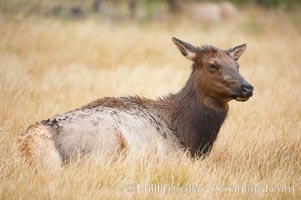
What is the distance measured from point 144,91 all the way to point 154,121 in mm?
4218

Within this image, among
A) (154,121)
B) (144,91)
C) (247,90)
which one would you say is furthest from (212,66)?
(144,91)

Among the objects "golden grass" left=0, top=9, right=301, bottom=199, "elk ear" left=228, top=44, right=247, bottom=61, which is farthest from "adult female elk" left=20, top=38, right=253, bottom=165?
"golden grass" left=0, top=9, right=301, bottom=199

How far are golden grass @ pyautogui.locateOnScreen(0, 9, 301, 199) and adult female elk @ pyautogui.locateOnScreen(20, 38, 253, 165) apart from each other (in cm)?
22

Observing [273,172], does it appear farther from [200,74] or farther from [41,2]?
[41,2]

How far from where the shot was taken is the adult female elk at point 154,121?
621 centimetres

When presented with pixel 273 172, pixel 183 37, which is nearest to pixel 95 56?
pixel 183 37

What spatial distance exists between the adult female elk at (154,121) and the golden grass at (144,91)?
0.22m

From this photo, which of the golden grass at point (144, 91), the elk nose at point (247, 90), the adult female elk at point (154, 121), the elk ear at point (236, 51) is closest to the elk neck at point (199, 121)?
the adult female elk at point (154, 121)

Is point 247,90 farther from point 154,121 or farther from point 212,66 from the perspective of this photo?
point 154,121

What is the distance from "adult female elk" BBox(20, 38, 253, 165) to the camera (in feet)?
20.4

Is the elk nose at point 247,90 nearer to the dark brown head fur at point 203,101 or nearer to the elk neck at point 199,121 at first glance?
the dark brown head fur at point 203,101

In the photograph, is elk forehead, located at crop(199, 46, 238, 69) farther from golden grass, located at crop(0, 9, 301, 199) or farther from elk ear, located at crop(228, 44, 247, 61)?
golden grass, located at crop(0, 9, 301, 199)

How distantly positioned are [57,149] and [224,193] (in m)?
1.71

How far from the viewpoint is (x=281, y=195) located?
598 centimetres
